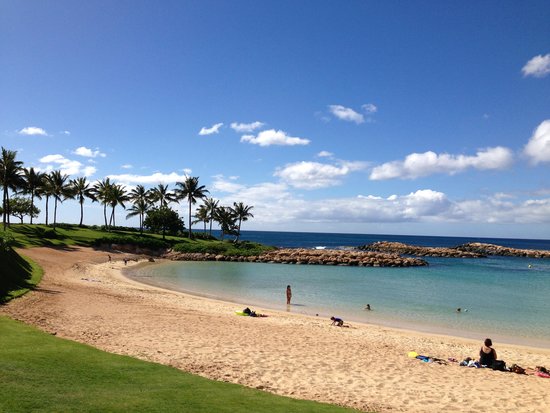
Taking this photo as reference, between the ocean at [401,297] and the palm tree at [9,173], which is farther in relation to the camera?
the palm tree at [9,173]

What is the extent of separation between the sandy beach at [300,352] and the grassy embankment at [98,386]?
1.64m

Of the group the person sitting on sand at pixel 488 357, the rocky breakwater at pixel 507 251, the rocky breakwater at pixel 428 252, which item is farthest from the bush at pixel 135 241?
the rocky breakwater at pixel 507 251

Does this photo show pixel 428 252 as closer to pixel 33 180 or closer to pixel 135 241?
pixel 135 241

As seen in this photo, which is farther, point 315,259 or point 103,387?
point 315,259

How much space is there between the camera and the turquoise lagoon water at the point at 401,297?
27.0 metres

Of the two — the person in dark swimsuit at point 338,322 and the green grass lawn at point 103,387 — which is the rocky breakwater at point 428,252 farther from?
the green grass lawn at point 103,387

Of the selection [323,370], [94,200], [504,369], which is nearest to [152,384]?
[323,370]

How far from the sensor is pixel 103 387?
904cm

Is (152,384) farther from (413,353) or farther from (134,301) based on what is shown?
(134,301)

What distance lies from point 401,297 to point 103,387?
32.7 meters

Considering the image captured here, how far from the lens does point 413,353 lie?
17.3 meters

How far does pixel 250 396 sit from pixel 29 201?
3805 inches

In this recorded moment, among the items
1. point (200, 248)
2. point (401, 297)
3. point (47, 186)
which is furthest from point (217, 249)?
point (401, 297)

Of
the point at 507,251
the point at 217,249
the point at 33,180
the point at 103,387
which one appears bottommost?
the point at 507,251
